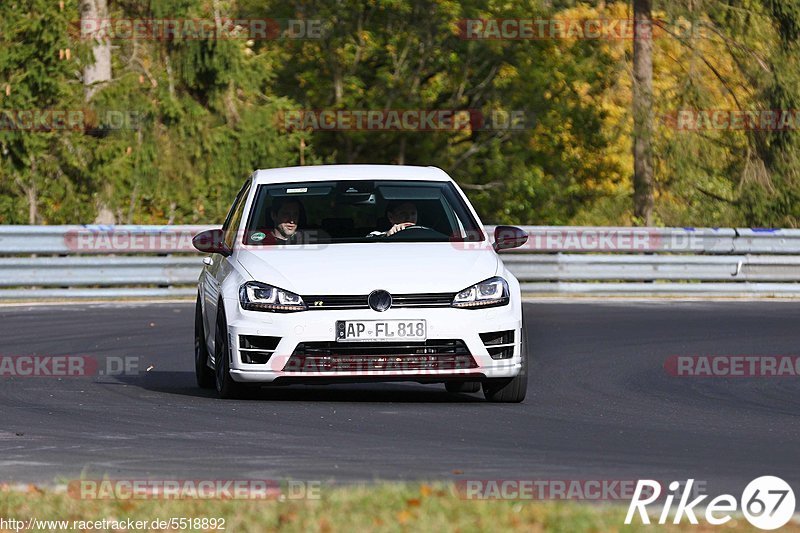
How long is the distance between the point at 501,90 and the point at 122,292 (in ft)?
50.4

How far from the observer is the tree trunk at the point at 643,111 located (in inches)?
1265

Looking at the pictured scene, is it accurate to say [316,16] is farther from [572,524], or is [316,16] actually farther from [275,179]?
[572,524]

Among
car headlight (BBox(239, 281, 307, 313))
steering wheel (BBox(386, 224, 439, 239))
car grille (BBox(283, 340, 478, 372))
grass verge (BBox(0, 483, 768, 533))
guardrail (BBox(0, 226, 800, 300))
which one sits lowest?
guardrail (BBox(0, 226, 800, 300))

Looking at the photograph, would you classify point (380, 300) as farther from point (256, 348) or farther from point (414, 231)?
point (414, 231)

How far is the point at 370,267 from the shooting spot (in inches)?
424

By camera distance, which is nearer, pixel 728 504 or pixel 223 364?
pixel 728 504

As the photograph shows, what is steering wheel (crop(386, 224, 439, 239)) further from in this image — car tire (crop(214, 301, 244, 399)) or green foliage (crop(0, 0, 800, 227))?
green foliage (crop(0, 0, 800, 227))

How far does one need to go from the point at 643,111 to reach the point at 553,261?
329 inches

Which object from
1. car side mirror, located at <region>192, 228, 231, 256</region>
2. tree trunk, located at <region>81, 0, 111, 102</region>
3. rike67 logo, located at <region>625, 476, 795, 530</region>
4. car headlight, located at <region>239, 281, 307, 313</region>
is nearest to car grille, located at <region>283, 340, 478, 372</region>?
car headlight, located at <region>239, 281, 307, 313</region>

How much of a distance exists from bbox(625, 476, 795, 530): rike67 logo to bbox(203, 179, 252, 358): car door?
4.69 m

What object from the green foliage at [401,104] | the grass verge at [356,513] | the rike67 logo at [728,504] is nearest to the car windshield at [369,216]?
the rike67 logo at [728,504]

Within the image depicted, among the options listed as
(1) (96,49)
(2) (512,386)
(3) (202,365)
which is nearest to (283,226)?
(3) (202,365)

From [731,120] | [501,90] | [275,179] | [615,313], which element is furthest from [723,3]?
[275,179]

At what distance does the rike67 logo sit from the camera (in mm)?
6398
